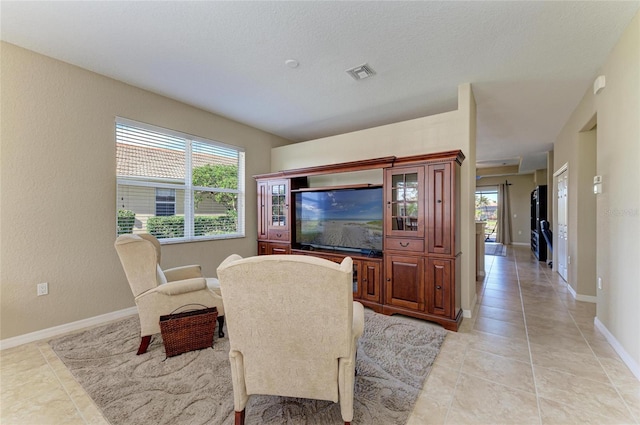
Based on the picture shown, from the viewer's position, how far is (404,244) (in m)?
3.16

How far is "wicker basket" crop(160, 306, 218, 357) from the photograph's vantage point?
7.51 ft

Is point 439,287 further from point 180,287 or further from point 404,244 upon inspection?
point 180,287

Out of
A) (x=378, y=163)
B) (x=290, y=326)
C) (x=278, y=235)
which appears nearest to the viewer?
(x=290, y=326)

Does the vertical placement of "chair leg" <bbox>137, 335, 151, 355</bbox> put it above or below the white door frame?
below

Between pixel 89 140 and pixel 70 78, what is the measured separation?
2.16 ft

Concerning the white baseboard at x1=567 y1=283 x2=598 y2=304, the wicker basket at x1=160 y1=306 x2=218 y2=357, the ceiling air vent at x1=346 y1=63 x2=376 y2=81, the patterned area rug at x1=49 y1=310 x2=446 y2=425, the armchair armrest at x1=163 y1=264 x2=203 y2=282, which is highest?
the ceiling air vent at x1=346 y1=63 x2=376 y2=81

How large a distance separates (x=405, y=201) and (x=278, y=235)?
225cm

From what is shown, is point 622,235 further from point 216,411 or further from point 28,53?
point 28,53

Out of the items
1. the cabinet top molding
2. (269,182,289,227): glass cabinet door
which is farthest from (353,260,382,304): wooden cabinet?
(269,182,289,227): glass cabinet door

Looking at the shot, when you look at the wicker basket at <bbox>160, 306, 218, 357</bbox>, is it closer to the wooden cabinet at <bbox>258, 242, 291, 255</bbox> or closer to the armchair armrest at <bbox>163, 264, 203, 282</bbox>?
the armchair armrest at <bbox>163, 264, 203, 282</bbox>

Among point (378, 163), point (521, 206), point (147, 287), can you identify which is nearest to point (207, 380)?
point (147, 287)

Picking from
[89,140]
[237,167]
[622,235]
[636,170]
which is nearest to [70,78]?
[89,140]

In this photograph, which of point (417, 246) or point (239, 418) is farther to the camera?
point (417, 246)

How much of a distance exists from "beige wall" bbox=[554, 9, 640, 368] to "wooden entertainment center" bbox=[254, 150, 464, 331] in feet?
4.16
